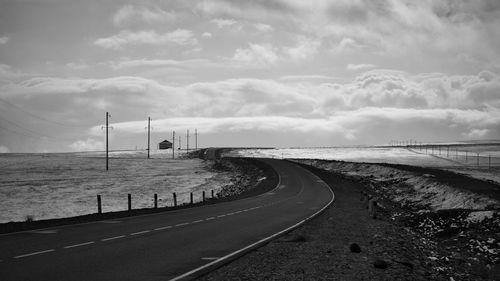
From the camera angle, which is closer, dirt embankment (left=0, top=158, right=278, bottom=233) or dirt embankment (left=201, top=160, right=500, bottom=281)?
dirt embankment (left=201, top=160, right=500, bottom=281)

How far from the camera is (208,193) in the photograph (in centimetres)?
6116

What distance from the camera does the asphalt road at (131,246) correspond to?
39.1 feet

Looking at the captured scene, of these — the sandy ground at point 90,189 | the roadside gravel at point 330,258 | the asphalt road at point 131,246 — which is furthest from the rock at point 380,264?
the sandy ground at point 90,189

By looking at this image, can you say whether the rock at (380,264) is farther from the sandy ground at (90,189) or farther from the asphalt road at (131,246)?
the sandy ground at (90,189)

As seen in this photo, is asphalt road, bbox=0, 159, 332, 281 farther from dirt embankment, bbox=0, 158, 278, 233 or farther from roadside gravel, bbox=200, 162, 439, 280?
dirt embankment, bbox=0, 158, 278, 233

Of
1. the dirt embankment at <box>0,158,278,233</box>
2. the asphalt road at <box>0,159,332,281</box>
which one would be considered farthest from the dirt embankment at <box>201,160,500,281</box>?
the dirt embankment at <box>0,158,278,233</box>

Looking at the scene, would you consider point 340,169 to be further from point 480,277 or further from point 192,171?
point 480,277

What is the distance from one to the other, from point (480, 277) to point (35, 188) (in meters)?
63.1

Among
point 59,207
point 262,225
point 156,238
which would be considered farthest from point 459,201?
point 59,207

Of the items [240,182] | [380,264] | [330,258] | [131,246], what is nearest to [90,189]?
[240,182]

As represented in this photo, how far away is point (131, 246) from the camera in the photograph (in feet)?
52.3

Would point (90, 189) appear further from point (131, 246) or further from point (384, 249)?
point (384, 249)

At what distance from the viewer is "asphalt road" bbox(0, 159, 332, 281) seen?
1193 cm

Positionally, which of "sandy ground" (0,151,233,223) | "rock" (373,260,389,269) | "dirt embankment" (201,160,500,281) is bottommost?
"sandy ground" (0,151,233,223)
